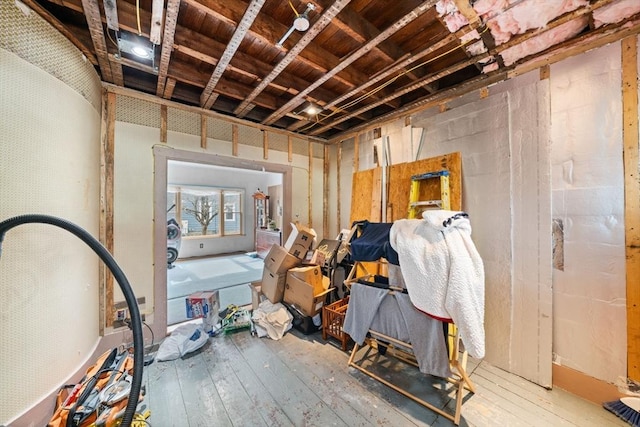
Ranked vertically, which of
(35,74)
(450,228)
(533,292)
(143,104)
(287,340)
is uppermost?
(143,104)

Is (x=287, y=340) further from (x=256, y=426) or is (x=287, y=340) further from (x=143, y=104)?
(x=143, y=104)

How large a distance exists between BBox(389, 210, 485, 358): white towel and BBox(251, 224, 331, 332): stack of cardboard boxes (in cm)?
141

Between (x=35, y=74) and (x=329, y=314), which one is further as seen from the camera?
(x=329, y=314)

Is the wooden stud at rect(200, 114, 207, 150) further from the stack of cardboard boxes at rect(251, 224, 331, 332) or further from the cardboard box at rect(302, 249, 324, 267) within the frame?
the cardboard box at rect(302, 249, 324, 267)

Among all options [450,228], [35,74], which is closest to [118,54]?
[35,74]

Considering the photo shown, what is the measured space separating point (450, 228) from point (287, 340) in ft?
7.13

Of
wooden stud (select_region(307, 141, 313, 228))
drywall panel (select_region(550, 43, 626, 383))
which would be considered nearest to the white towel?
drywall panel (select_region(550, 43, 626, 383))

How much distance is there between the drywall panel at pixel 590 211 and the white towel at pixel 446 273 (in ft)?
3.44

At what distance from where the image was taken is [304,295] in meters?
2.83

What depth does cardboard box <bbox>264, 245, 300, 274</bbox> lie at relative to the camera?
305cm

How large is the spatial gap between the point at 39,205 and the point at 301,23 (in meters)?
2.21

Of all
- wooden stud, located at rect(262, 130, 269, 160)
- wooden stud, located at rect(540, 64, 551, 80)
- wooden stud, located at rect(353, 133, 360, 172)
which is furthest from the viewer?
wooden stud, located at rect(353, 133, 360, 172)

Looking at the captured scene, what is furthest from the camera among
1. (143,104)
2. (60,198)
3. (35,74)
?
(143,104)

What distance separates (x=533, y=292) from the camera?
2.02 meters
